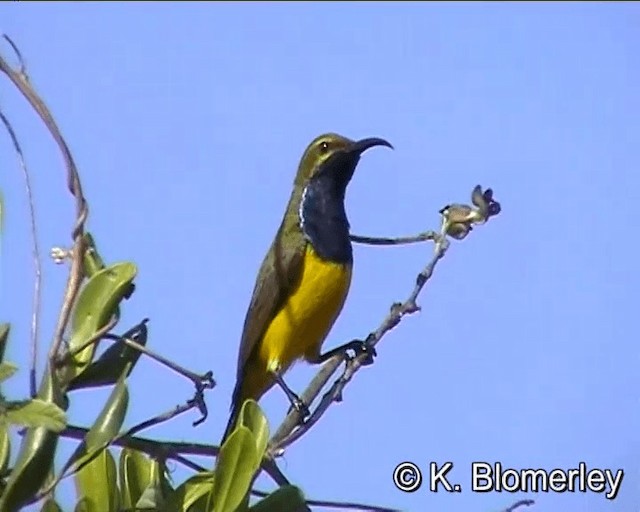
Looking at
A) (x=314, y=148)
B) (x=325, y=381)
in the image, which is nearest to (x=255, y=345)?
(x=314, y=148)

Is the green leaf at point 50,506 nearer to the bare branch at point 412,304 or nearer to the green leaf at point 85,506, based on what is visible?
the green leaf at point 85,506

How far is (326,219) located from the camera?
3742mm

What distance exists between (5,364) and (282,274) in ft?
6.83

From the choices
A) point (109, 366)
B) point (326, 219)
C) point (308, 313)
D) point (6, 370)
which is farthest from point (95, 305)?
point (326, 219)

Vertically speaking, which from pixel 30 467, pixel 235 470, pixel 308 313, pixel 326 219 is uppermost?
pixel 326 219

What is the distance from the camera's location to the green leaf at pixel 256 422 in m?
1.71

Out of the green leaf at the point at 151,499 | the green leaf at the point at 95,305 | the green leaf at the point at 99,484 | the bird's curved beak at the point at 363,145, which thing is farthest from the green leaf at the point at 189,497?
the bird's curved beak at the point at 363,145

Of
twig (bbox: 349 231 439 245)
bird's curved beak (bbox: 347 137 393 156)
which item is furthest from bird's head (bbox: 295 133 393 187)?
twig (bbox: 349 231 439 245)

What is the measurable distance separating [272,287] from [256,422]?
194 centimetres

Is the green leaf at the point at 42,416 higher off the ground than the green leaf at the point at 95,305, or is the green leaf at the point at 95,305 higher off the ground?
the green leaf at the point at 95,305

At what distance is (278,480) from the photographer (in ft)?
6.00

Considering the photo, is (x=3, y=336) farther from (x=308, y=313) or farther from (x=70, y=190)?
(x=308, y=313)

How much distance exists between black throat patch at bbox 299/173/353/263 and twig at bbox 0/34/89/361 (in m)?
1.93

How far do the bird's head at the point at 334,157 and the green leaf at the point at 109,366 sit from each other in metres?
2.03
